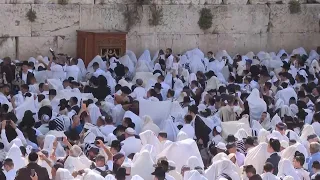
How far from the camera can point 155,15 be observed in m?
23.6

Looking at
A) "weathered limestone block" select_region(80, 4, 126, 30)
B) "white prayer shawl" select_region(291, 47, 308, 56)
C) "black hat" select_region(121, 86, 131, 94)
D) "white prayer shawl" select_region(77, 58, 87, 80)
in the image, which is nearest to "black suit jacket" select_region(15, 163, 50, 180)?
"black hat" select_region(121, 86, 131, 94)

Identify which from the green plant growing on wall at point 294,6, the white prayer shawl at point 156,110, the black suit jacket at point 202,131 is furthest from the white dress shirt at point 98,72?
the green plant growing on wall at point 294,6

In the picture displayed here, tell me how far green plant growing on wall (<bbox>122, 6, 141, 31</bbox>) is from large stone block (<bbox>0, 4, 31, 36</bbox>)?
2.48 m

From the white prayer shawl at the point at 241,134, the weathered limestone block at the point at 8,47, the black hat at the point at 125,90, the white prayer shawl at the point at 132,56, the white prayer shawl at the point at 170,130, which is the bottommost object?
the white prayer shawl at the point at 170,130

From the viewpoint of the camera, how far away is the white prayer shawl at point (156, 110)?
18.8 metres

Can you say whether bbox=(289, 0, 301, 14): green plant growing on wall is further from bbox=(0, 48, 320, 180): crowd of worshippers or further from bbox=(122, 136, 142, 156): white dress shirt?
bbox=(122, 136, 142, 156): white dress shirt

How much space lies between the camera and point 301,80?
21.6 m

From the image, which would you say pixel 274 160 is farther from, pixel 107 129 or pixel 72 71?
pixel 72 71

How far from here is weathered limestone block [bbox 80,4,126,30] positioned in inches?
900

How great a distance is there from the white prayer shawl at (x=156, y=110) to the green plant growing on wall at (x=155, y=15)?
5.04 metres

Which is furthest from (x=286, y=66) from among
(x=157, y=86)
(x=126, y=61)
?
(x=157, y=86)

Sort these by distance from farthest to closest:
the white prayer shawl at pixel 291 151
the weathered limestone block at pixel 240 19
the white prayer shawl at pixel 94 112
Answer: the weathered limestone block at pixel 240 19 → the white prayer shawl at pixel 94 112 → the white prayer shawl at pixel 291 151

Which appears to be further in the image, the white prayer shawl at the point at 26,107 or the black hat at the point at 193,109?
the white prayer shawl at the point at 26,107

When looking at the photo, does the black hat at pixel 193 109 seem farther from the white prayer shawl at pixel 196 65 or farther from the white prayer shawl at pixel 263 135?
the white prayer shawl at pixel 196 65
